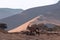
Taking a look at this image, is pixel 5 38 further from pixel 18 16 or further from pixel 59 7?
pixel 59 7

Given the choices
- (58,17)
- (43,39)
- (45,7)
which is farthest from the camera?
(45,7)

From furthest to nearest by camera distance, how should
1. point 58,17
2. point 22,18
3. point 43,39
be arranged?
point 22,18 < point 58,17 < point 43,39

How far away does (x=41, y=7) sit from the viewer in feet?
213

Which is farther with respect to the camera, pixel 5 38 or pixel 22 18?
pixel 22 18

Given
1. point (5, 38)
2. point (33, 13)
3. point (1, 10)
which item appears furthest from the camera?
point (1, 10)

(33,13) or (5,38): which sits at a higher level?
(5,38)

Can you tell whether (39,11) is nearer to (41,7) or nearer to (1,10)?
(41,7)

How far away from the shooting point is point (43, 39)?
10.3 meters

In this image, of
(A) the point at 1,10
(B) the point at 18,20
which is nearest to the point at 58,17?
(B) the point at 18,20

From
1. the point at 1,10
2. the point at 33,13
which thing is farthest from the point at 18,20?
the point at 1,10

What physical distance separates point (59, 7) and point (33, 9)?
874 centimetres

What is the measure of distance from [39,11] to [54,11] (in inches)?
235

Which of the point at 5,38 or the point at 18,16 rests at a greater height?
the point at 5,38

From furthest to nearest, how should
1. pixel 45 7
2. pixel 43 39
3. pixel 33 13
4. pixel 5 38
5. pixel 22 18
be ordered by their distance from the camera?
pixel 45 7 < pixel 33 13 < pixel 22 18 < pixel 43 39 < pixel 5 38
